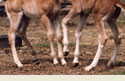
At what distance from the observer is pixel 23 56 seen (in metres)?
12.6

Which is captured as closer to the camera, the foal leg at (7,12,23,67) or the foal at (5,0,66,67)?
the foal at (5,0,66,67)

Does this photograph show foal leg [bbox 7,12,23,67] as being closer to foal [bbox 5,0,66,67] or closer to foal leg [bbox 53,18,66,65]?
foal [bbox 5,0,66,67]

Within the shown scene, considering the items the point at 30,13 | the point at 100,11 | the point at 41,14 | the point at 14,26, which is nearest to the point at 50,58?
the point at 14,26

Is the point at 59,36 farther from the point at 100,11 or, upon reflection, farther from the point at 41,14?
the point at 100,11

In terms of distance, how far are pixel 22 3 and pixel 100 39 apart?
6.91ft

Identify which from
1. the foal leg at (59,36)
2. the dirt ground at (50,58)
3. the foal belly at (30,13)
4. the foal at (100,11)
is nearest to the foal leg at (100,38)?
the foal at (100,11)

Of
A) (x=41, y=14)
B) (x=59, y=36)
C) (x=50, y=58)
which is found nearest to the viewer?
(x=41, y=14)

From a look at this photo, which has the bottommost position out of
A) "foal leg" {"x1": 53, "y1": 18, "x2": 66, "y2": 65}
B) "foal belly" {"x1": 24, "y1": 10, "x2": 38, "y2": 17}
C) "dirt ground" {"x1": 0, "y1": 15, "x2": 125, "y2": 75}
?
"dirt ground" {"x1": 0, "y1": 15, "x2": 125, "y2": 75}

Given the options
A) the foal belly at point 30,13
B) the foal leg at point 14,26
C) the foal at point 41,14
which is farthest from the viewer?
the foal leg at point 14,26

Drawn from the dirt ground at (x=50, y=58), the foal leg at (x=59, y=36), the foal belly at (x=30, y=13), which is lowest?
the dirt ground at (x=50, y=58)

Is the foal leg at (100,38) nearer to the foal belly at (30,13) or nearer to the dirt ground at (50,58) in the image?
the dirt ground at (50,58)

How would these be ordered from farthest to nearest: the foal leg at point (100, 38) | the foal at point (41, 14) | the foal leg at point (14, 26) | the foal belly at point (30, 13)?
the foal leg at point (14, 26) → the foal belly at point (30, 13) → the foal at point (41, 14) → the foal leg at point (100, 38)

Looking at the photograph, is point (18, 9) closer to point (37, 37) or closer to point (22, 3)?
point (22, 3)

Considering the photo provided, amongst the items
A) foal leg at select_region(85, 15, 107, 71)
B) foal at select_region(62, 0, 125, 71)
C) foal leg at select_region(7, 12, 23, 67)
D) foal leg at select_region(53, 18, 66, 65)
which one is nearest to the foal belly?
foal leg at select_region(7, 12, 23, 67)
